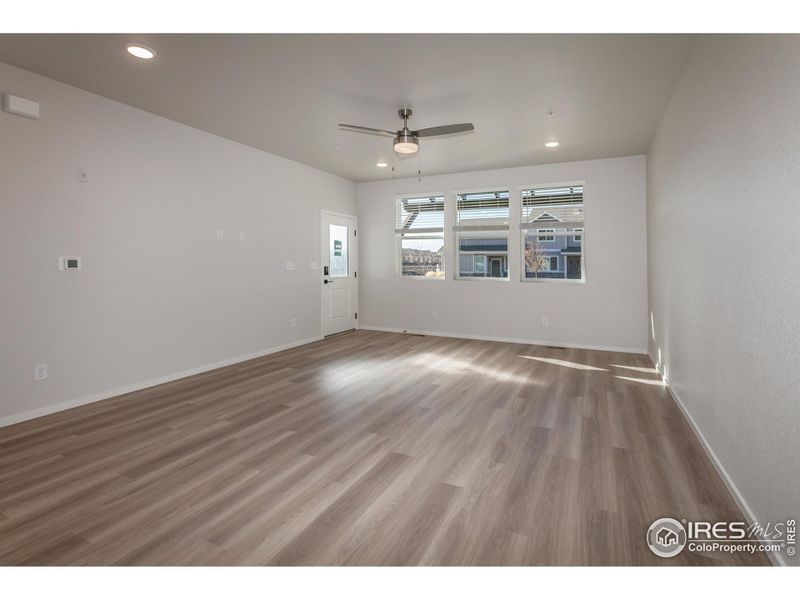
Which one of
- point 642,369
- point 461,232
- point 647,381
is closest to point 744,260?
point 647,381

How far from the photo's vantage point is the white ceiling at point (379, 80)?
286 centimetres

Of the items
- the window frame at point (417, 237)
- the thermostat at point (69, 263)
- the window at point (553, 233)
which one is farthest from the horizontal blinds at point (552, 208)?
the thermostat at point (69, 263)

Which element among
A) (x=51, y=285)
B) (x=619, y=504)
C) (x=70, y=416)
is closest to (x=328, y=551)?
(x=619, y=504)

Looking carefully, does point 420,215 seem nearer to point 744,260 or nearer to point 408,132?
point 408,132

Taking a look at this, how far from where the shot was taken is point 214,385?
14.0ft

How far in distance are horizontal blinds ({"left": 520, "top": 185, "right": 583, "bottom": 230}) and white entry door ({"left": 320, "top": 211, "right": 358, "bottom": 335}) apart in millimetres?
3090

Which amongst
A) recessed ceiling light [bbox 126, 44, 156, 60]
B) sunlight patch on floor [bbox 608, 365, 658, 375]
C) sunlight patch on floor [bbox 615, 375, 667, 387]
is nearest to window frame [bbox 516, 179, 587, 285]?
sunlight patch on floor [bbox 608, 365, 658, 375]

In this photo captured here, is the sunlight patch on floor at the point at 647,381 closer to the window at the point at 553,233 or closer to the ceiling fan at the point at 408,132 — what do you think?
the window at the point at 553,233

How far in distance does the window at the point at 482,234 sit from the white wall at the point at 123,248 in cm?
294

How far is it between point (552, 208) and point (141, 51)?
5383mm

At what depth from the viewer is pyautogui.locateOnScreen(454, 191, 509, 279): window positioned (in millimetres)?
6676

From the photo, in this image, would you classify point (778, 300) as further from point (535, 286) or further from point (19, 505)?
point (535, 286)

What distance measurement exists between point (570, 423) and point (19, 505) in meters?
3.49

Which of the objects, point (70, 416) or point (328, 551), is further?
point (70, 416)
